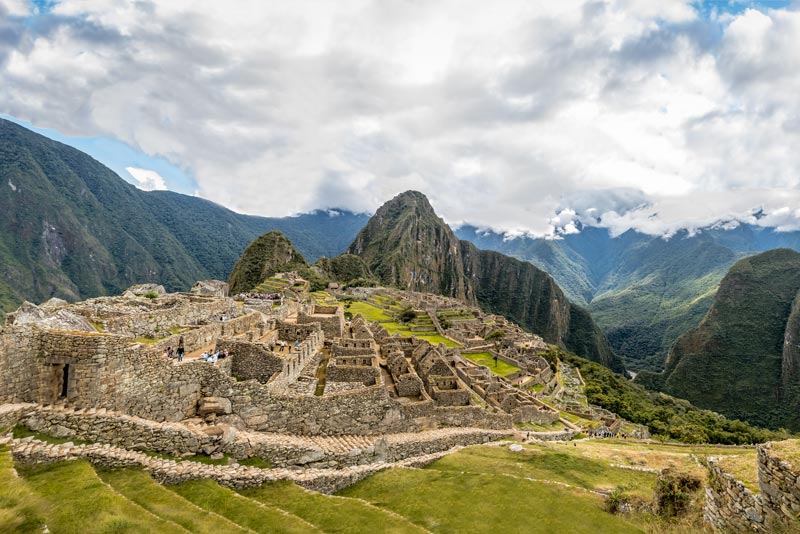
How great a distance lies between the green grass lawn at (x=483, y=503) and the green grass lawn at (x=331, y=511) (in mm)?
1118

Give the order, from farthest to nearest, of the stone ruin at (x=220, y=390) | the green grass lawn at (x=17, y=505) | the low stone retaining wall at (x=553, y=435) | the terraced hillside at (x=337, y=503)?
the low stone retaining wall at (x=553, y=435), the stone ruin at (x=220, y=390), the terraced hillside at (x=337, y=503), the green grass lawn at (x=17, y=505)

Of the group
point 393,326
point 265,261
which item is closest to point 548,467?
point 393,326

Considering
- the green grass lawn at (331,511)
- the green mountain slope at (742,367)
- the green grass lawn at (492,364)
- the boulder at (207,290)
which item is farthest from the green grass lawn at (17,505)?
the green mountain slope at (742,367)

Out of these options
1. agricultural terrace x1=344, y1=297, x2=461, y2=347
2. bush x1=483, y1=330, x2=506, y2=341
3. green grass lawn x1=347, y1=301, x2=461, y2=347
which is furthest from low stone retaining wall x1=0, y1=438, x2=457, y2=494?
bush x1=483, y1=330, x2=506, y2=341

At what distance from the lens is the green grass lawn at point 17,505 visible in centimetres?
588

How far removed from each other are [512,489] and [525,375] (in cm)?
4917

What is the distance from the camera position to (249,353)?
17.4 meters

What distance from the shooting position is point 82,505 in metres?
6.94

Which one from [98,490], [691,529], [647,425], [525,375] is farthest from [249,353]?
[647,425]

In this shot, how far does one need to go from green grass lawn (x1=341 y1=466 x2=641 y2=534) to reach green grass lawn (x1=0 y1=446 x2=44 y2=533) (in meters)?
8.27

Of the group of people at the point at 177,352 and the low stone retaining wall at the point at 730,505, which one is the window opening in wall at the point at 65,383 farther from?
the low stone retaining wall at the point at 730,505

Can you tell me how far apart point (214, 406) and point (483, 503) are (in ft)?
31.4

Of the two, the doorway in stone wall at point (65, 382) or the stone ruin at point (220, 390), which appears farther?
the doorway in stone wall at point (65, 382)

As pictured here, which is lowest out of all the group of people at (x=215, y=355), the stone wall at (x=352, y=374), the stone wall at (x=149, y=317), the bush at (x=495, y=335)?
the bush at (x=495, y=335)
